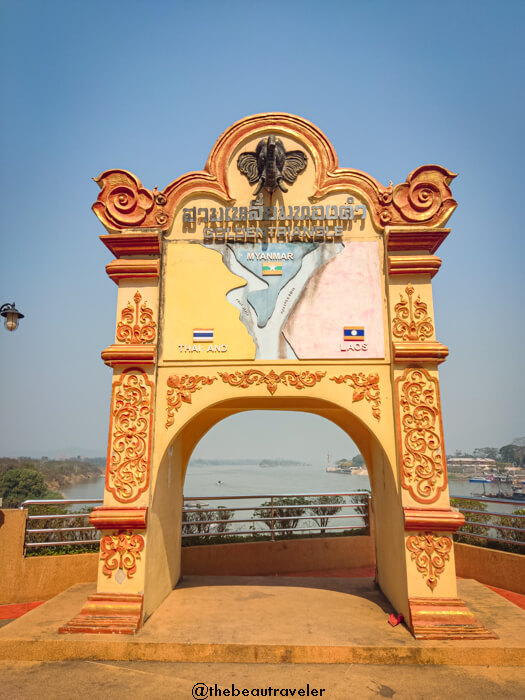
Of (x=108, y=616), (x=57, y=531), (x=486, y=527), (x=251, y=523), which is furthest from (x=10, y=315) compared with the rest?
(x=486, y=527)

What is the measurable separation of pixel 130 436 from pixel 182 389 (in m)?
0.86

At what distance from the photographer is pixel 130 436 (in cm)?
566

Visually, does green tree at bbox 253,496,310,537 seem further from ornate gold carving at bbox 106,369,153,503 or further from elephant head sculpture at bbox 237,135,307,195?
elephant head sculpture at bbox 237,135,307,195

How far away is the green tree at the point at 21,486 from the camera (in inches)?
782

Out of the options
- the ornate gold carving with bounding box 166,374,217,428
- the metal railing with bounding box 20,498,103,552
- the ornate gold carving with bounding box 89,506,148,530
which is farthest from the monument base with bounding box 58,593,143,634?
the ornate gold carving with bounding box 166,374,217,428

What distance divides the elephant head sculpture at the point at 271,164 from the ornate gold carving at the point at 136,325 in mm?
2247

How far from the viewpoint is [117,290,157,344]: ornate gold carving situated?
232 inches

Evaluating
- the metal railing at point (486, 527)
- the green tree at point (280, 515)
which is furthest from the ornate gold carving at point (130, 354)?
the metal railing at point (486, 527)

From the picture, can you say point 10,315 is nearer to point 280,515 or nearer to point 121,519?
point 121,519

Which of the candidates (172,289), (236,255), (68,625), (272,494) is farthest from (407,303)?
(68,625)

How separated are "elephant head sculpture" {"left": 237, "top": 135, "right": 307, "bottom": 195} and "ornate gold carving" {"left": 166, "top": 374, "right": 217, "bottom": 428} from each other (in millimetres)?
2701

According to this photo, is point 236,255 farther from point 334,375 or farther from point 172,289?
point 334,375

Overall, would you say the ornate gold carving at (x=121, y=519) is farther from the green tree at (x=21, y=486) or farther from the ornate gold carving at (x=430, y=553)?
the green tree at (x=21, y=486)

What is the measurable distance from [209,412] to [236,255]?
251 cm
